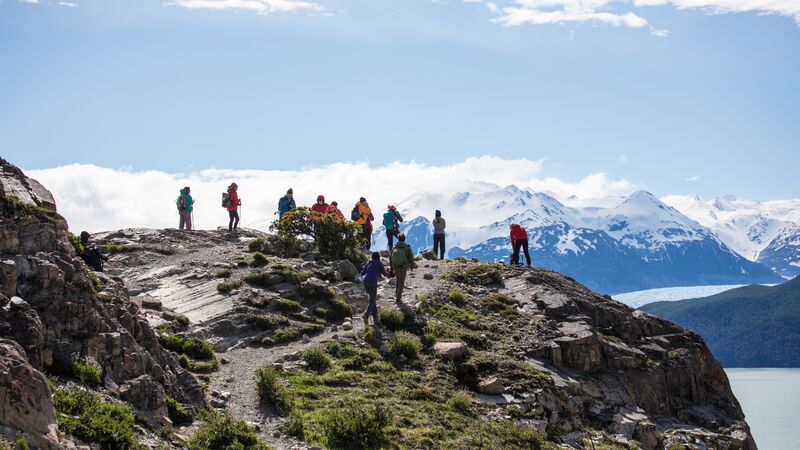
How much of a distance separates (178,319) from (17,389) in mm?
14842

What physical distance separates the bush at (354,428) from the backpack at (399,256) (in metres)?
11.6

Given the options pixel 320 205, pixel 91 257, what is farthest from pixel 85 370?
pixel 320 205

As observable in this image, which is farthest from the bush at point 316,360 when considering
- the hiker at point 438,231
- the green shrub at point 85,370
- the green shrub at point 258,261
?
the hiker at point 438,231

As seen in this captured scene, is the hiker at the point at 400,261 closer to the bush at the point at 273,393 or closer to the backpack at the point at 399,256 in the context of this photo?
the backpack at the point at 399,256

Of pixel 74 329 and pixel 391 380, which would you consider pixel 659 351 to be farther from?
pixel 74 329

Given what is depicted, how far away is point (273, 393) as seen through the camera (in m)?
23.8

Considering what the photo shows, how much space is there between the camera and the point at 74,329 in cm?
2022

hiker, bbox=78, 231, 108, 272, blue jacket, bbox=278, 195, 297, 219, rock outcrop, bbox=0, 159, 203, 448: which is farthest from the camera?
blue jacket, bbox=278, 195, 297, 219

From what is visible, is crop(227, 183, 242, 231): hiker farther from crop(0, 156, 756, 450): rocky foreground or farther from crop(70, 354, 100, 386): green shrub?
crop(70, 354, 100, 386): green shrub

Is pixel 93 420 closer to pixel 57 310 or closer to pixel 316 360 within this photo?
pixel 57 310

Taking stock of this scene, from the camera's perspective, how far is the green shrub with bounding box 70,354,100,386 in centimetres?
1933

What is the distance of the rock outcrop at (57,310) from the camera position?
18484 mm

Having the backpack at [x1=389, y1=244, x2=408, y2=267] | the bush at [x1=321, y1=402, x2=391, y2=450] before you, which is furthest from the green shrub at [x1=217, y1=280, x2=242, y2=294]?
the bush at [x1=321, y1=402, x2=391, y2=450]

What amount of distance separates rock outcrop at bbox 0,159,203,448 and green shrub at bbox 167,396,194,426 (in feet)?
1.43
